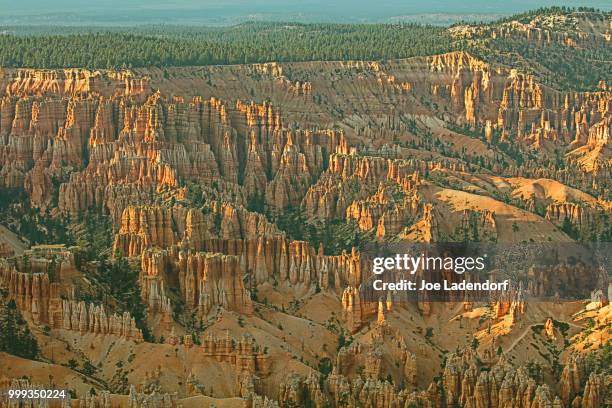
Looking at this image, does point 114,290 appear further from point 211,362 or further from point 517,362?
point 517,362

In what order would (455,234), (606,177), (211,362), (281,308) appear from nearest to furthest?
(211,362) → (281,308) → (455,234) → (606,177)

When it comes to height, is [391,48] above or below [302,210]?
above

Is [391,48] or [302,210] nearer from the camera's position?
[302,210]

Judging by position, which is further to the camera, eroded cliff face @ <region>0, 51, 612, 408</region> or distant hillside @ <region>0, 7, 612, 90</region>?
distant hillside @ <region>0, 7, 612, 90</region>

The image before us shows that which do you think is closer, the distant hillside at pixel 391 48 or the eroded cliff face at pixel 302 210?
the eroded cliff face at pixel 302 210

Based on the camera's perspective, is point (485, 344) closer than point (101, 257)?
Yes

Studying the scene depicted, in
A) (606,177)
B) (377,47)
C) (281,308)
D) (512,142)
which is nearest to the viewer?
(281,308)

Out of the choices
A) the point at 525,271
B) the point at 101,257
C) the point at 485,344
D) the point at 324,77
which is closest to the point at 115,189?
the point at 101,257
